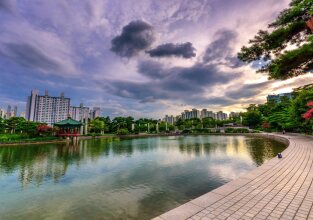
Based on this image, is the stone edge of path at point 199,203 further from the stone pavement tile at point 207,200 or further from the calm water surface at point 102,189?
the calm water surface at point 102,189

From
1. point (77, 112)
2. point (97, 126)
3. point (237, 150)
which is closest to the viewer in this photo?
point (237, 150)

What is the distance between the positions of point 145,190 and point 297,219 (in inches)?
191

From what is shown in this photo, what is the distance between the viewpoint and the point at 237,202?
4.55 m

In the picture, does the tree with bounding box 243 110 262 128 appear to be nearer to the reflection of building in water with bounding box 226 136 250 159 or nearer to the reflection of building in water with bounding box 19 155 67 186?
the reflection of building in water with bounding box 226 136 250 159

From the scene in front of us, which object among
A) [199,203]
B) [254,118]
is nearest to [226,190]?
[199,203]

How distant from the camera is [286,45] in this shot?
25.3 ft

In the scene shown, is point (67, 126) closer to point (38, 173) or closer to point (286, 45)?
point (38, 173)

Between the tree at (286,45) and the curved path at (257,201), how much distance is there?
3778 mm

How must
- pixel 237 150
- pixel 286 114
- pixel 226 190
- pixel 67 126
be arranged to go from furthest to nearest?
1. pixel 67 126
2. pixel 286 114
3. pixel 237 150
4. pixel 226 190

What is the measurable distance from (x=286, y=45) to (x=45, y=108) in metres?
141

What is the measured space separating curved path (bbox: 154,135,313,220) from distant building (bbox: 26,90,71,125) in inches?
5495

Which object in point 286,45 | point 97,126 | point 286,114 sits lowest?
point 97,126

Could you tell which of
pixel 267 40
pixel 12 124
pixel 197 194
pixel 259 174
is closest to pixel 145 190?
pixel 197 194

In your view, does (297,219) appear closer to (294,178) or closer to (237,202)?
(237,202)
